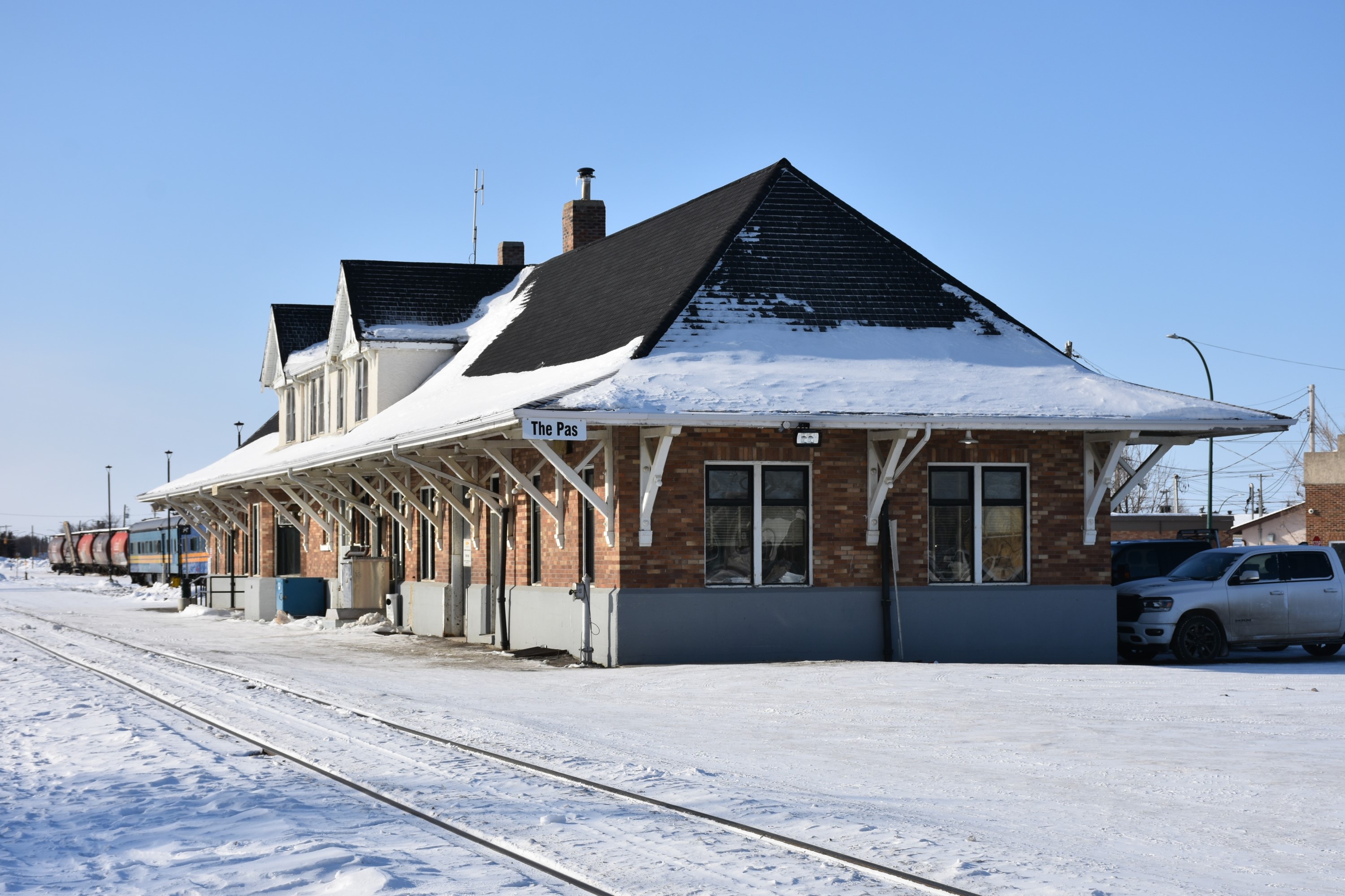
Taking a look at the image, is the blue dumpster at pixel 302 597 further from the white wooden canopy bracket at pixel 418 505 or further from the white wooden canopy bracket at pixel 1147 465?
the white wooden canopy bracket at pixel 1147 465

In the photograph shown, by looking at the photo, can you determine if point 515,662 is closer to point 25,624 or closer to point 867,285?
→ point 867,285

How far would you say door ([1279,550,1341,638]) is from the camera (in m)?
20.5

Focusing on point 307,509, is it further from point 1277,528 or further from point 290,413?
point 1277,528

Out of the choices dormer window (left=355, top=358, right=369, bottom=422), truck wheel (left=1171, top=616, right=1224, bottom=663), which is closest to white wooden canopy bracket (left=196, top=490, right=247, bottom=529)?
dormer window (left=355, top=358, right=369, bottom=422)

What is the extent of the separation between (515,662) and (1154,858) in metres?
13.6

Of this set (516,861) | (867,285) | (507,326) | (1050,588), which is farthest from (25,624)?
(516,861)

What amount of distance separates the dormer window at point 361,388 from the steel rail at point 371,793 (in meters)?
14.8

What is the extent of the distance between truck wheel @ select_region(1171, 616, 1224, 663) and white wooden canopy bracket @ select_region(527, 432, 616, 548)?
7.91m

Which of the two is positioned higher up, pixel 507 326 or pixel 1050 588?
pixel 507 326

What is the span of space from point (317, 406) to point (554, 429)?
69.5 ft

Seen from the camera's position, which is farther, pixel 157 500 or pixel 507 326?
pixel 157 500

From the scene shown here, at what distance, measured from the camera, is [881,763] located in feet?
35.2

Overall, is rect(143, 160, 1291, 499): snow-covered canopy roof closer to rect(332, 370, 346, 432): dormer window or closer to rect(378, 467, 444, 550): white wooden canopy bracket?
rect(378, 467, 444, 550): white wooden canopy bracket

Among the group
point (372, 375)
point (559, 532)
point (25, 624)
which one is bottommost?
point (25, 624)
